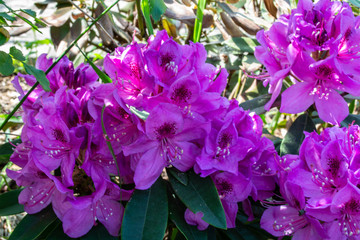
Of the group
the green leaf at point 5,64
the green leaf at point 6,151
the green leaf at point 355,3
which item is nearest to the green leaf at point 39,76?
the green leaf at point 5,64

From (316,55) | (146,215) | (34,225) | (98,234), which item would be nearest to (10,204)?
(34,225)

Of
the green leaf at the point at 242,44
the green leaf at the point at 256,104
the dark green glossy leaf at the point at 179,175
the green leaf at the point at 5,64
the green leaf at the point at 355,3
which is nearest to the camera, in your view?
the green leaf at the point at 5,64

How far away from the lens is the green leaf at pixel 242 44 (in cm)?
156

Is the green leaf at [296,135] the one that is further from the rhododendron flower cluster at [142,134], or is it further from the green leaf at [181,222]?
the green leaf at [181,222]

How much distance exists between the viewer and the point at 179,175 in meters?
0.94

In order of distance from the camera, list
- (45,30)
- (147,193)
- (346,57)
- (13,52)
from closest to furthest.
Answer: (13,52) → (147,193) → (346,57) → (45,30)

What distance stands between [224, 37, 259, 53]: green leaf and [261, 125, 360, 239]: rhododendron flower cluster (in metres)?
0.64

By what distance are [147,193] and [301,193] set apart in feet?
1.07

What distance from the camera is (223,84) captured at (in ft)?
3.17

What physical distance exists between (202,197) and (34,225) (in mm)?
404

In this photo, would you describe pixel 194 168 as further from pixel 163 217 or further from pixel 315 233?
pixel 315 233

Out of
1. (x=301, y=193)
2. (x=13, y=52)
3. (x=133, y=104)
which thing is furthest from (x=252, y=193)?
(x=13, y=52)

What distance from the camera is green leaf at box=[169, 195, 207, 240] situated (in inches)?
37.8

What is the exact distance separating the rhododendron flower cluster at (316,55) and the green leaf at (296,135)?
13cm
